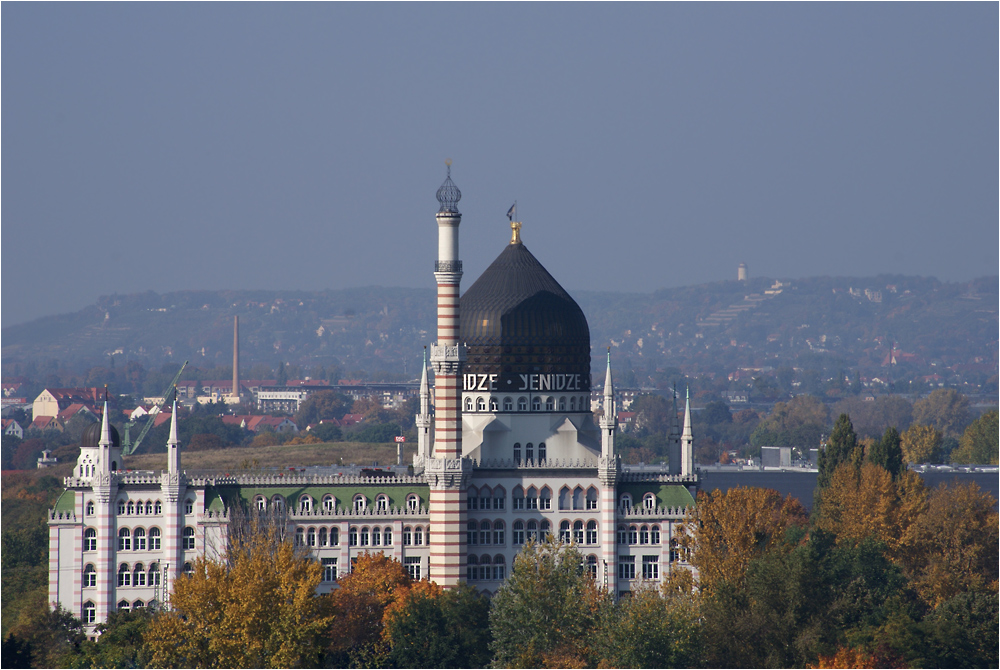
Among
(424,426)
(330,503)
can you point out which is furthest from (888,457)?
(330,503)

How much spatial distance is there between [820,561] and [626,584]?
1190 centimetres

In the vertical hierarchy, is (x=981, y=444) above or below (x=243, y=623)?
above

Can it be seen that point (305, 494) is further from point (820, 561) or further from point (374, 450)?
point (374, 450)

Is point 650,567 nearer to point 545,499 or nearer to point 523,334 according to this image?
point 545,499

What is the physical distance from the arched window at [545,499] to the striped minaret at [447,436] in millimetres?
4306

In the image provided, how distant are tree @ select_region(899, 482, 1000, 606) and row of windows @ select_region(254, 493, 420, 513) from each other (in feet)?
84.2

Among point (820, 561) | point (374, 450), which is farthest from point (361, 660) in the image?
point (374, 450)

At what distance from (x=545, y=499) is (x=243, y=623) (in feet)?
83.9

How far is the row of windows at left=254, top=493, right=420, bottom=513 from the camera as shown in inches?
3634

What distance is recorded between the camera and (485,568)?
306 ft

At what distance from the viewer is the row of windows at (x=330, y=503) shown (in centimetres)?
9231

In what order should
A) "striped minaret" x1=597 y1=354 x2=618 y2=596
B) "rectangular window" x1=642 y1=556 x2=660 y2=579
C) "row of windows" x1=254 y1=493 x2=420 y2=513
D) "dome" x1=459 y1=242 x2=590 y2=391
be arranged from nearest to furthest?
"row of windows" x1=254 y1=493 x2=420 y2=513 < "striped minaret" x1=597 y1=354 x2=618 y2=596 < "rectangular window" x1=642 y1=556 x2=660 y2=579 < "dome" x1=459 y1=242 x2=590 y2=391

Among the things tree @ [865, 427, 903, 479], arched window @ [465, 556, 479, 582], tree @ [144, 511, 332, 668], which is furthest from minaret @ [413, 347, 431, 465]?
tree @ [865, 427, 903, 479]

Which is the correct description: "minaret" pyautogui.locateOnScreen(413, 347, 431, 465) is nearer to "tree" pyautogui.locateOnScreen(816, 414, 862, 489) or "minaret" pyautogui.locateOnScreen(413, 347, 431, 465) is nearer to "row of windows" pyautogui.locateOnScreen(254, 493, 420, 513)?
"row of windows" pyautogui.locateOnScreen(254, 493, 420, 513)
